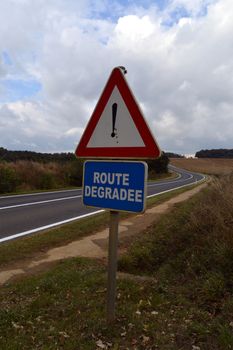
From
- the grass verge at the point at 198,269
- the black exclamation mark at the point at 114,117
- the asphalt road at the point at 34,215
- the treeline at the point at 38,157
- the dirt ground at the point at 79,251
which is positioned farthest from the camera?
the treeline at the point at 38,157

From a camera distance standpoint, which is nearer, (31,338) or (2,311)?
(31,338)

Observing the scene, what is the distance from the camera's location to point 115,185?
3.70m

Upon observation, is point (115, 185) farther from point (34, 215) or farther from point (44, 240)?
point (34, 215)

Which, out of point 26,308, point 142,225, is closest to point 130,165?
point 26,308

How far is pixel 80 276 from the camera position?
584 centimetres

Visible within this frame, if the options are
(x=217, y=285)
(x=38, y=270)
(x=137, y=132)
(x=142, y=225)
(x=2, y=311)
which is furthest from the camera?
(x=142, y=225)

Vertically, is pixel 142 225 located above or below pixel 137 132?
below

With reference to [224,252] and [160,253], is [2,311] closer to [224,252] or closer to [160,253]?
[224,252]

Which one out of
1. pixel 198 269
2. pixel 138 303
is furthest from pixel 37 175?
pixel 138 303

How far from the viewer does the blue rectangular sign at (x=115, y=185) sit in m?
3.53

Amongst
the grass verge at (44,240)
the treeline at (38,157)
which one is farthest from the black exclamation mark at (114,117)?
the treeline at (38,157)

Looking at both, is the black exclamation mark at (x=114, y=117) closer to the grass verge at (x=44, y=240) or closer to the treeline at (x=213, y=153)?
the grass verge at (x=44, y=240)

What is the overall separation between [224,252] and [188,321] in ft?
5.55

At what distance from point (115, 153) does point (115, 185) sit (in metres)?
0.28
